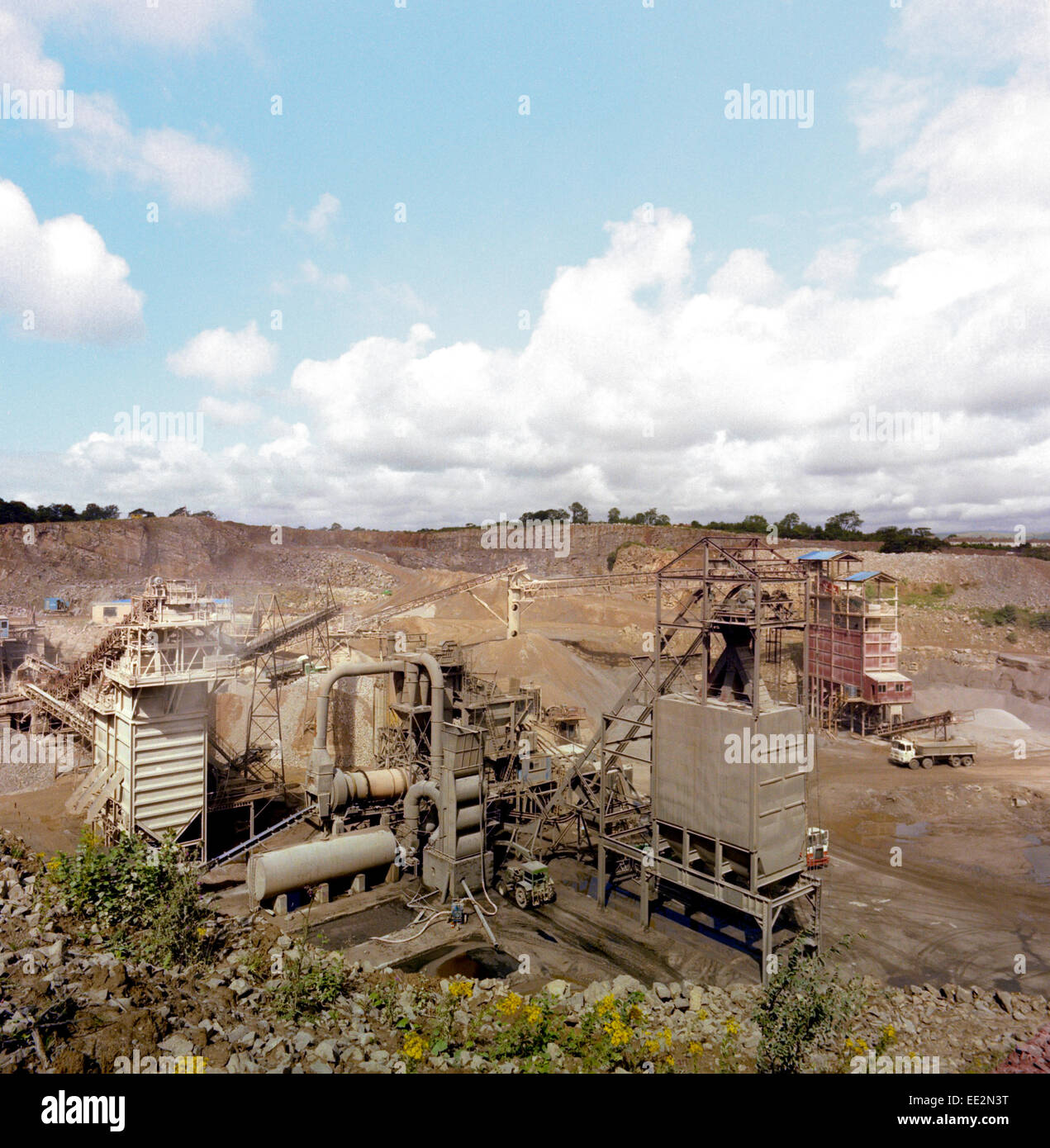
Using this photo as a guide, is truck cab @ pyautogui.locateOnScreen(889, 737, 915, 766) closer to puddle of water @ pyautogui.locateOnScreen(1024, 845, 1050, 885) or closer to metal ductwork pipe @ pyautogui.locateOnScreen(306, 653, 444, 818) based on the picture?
puddle of water @ pyautogui.locateOnScreen(1024, 845, 1050, 885)

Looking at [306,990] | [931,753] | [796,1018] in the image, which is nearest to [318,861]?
[306,990]

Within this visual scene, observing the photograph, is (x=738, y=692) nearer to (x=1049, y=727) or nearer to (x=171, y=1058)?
(x=171, y=1058)

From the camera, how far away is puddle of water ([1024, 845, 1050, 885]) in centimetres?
2689

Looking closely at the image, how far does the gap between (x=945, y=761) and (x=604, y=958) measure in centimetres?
3013

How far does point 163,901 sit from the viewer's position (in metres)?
15.4

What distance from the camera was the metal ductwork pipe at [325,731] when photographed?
24.8 metres

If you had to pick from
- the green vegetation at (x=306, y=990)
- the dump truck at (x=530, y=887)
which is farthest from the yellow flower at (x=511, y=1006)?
the dump truck at (x=530, y=887)

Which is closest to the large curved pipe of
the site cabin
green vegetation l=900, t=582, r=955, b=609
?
the site cabin

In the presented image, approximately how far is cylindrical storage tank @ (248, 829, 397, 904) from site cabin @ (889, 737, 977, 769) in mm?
30657

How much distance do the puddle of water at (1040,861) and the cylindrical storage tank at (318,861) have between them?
2527 centimetres

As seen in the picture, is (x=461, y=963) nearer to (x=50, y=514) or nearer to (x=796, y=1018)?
(x=796, y=1018)

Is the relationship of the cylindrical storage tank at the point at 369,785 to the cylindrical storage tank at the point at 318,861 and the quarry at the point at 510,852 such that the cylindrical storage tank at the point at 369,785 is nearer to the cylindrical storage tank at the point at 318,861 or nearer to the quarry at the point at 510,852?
the quarry at the point at 510,852

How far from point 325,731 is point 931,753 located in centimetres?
3456

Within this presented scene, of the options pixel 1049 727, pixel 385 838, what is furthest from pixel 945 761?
pixel 385 838
